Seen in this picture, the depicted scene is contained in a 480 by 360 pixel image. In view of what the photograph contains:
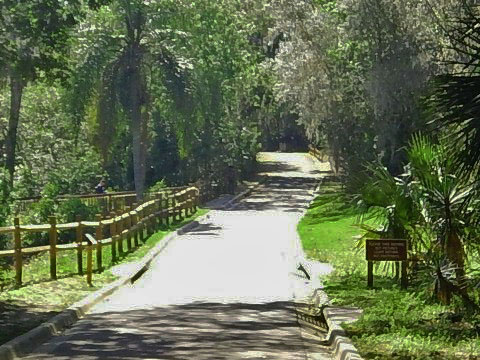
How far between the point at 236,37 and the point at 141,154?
12.3m

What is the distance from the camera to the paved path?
454 inches

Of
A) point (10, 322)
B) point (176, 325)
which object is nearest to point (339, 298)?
point (176, 325)

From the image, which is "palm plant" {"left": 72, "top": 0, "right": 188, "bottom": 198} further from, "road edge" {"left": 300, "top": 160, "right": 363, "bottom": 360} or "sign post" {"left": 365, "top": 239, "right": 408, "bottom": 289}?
"sign post" {"left": 365, "top": 239, "right": 408, "bottom": 289}

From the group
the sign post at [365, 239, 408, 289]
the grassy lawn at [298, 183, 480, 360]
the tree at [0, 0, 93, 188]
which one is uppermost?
the tree at [0, 0, 93, 188]

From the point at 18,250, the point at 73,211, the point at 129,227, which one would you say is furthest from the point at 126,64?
the point at 18,250

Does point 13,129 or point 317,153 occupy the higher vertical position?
point 13,129

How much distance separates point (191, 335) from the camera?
41.3ft

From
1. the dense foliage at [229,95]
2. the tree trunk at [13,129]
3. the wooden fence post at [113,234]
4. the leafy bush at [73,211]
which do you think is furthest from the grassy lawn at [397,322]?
the tree trunk at [13,129]

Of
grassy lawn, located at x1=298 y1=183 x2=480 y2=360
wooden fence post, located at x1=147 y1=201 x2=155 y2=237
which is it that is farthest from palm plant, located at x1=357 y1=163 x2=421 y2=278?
wooden fence post, located at x1=147 y1=201 x2=155 y2=237

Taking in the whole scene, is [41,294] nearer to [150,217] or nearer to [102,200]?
[150,217]

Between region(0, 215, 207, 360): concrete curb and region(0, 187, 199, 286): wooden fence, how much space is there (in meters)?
0.86

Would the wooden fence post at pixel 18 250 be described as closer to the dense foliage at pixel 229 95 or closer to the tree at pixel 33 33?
the tree at pixel 33 33

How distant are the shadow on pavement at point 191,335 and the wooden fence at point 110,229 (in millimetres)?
3400

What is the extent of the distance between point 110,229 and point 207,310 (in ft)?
29.5
